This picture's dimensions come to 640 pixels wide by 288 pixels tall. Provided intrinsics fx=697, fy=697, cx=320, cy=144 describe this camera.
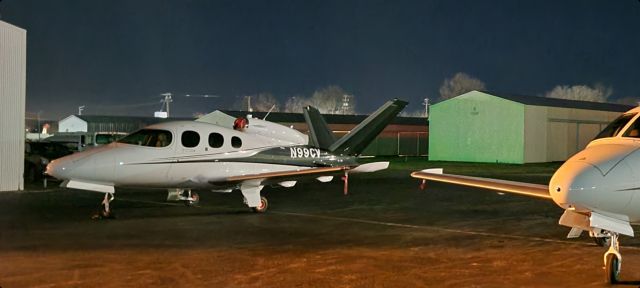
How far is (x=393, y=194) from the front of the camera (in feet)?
71.7

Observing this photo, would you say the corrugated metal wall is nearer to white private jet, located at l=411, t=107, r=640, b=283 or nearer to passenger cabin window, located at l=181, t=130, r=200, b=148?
passenger cabin window, located at l=181, t=130, r=200, b=148

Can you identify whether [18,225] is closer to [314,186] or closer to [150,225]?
[150,225]

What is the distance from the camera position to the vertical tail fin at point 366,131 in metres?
19.4

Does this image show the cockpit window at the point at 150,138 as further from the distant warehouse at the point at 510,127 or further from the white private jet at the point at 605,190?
the distant warehouse at the point at 510,127

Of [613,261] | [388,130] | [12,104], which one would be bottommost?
[613,261]

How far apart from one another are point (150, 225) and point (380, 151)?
50871mm

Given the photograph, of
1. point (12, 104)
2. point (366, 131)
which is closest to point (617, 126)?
point (366, 131)

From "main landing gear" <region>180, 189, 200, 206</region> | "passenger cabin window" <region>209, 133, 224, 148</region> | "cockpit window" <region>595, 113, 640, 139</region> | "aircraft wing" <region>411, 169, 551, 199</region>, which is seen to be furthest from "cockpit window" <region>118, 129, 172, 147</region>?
"cockpit window" <region>595, 113, 640, 139</region>

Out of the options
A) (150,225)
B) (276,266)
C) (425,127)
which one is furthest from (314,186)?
(425,127)

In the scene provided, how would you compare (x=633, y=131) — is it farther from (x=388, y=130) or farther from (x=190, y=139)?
(x=388, y=130)

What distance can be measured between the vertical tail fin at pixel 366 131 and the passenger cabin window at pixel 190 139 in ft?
14.7

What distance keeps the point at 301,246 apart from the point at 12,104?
15.1 meters

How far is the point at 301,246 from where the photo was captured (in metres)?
11.2

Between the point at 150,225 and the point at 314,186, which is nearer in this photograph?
the point at 150,225
